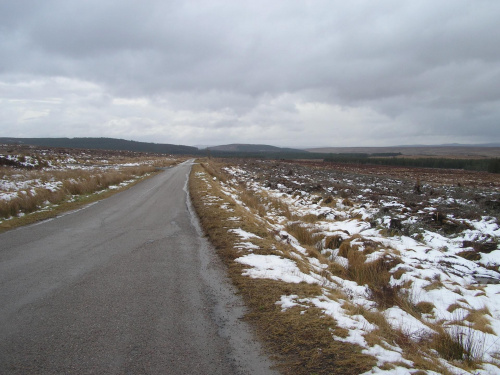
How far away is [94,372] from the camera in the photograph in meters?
2.77

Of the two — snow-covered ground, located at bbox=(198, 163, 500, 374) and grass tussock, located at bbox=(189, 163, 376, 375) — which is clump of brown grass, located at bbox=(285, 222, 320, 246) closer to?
snow-covered ground, located at bbox=(198, 163, 500, 374)

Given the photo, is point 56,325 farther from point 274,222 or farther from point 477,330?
point 274,222

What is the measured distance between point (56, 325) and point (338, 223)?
29.2 ft

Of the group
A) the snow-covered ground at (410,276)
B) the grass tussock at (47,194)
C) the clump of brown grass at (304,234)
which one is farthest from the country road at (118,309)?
the grass tussock at (47,194)

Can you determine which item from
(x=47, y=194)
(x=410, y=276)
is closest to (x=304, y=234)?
(x=410, y=276)

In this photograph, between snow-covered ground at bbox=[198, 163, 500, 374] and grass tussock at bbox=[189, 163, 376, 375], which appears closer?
grass tussock at bbox=[189, 163, 376, 375]

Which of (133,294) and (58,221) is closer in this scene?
(133,294)

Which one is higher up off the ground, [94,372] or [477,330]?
[94,372]

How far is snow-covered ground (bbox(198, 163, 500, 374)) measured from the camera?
3.37 meters

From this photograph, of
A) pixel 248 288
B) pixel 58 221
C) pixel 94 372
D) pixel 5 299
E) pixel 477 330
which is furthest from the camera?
pixel 58 221

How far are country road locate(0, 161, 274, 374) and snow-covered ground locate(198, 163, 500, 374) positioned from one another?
987 millimetres

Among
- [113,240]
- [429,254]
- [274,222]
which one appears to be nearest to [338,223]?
[274,222]

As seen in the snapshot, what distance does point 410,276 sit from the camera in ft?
19.0

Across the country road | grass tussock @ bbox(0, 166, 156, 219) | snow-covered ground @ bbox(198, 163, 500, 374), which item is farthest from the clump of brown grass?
grass tussock @ bbox(0, 166, 156, 219)
